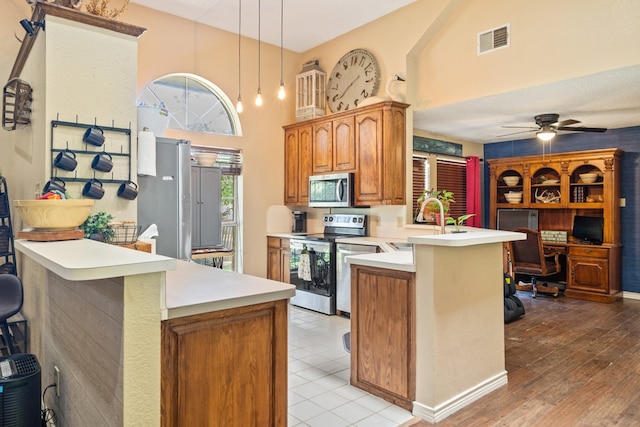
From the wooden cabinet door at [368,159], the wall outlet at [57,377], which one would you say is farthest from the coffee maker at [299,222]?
the wall outlet at [57,377]

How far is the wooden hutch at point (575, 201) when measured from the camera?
5883 millimetres

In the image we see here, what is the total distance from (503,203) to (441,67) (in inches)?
134

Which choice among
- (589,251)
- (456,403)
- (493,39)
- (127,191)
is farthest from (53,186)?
(589,251)

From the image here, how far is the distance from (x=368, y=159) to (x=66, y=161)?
10.7 ft

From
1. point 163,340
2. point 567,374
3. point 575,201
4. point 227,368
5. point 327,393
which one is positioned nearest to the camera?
point 163,340

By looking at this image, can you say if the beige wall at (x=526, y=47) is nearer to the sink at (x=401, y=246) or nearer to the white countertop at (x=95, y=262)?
the sink at (x=401, y=246)

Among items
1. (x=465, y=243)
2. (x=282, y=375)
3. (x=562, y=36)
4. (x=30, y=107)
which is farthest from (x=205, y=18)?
(x=282, y=375)

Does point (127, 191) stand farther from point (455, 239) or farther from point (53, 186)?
point (455, 239)

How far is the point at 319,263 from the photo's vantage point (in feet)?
16.7

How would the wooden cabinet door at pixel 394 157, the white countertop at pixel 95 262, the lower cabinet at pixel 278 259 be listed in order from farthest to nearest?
the lower cabinet at pixel 278 259 → the wooden cabinet door at pixel 394 157 → the white countertop at pixel 95 262

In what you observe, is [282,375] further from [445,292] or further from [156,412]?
[445,292]

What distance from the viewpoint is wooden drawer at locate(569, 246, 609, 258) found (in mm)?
5824

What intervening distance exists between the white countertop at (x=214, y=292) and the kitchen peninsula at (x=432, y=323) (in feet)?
3.78

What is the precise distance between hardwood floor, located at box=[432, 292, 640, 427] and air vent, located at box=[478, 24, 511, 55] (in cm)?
299
